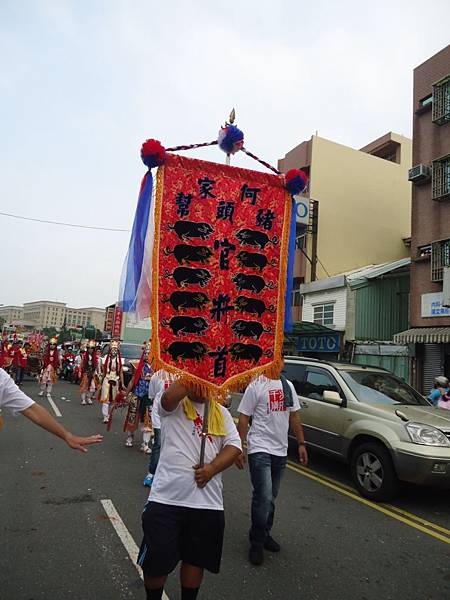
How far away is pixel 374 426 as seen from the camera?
5926 mm

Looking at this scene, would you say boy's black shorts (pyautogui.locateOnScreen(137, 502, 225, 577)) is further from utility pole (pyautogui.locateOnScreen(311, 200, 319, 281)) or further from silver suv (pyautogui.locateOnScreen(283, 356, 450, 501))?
utility pole (pyautogui.locateOnScreen(311, 200, 319, 281))

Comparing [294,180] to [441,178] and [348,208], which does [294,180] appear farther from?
[348,208]

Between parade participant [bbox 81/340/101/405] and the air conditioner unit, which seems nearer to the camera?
parade participant [bbox 81/340/101/405]

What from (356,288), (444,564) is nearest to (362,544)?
(444,564)

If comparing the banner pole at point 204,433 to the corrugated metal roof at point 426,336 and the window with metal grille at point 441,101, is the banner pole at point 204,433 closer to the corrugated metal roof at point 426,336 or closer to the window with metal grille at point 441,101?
the corrugated metal roof at point 426,336

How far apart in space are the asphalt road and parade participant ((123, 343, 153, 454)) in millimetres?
836

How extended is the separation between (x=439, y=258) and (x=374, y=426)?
37.4ft

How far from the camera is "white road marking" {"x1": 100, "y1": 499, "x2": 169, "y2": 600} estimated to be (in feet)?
12.2

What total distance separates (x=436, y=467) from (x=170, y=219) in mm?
4523

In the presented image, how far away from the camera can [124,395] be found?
860cm

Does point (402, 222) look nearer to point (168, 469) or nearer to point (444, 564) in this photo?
point (444, 564)

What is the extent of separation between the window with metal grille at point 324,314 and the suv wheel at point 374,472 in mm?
15080

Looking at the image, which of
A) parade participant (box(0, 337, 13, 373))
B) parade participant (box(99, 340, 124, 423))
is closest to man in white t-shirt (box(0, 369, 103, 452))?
parade participant (box(99, 340, 124, 423))

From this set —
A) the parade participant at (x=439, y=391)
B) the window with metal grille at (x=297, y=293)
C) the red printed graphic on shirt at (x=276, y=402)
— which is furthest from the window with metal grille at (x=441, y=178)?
the red printed graphic on shirt at (x=276, y=402)
